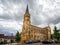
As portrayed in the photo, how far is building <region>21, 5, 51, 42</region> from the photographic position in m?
122

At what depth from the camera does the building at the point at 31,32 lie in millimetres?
122106

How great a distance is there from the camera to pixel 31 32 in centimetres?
12431

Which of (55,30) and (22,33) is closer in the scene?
(55,30)

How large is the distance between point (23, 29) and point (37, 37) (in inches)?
633

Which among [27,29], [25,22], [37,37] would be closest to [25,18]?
[25,22]

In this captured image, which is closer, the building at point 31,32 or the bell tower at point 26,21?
the building at point 31,32

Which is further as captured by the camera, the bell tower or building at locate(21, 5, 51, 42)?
the bell tower

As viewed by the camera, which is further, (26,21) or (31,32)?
(26,21)

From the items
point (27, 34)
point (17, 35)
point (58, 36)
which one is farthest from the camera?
point (27, 34)

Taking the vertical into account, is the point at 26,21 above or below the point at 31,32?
above

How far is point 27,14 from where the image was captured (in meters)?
131

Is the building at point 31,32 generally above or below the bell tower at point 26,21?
below

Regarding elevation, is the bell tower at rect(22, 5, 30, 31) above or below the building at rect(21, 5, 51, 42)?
above

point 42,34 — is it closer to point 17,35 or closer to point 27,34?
point 27,34
